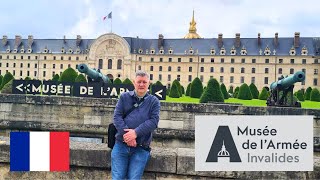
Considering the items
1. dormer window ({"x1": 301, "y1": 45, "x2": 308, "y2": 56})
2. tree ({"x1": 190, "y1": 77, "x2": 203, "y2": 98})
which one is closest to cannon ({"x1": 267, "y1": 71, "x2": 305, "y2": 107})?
tree ({"x1": 190, "y1": 77, "x2": 203, "y2": 98})

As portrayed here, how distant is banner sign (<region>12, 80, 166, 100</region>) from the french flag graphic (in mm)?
11836

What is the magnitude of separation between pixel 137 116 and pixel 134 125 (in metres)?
0.10

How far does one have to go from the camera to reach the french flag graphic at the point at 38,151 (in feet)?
15.6

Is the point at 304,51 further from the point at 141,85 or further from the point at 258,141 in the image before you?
the point at 141,85

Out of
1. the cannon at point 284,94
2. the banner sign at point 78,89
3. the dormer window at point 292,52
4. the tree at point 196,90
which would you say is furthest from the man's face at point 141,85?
the dormer window at point 292,52

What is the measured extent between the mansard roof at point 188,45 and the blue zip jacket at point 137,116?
7566 cm

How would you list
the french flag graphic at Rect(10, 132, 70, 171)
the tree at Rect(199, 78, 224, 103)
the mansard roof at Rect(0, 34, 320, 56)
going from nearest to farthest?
the french flag graphic at Rect(10, 132, 70, 171) < the tree at Rect(199, 78, 224, 103) < the mansard roof at Rect(0, 34, 320, 56)

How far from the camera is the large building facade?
7631cm

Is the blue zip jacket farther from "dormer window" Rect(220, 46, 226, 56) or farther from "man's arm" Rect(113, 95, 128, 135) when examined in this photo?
"dormer window" Rect(220, 46, 226, 56)

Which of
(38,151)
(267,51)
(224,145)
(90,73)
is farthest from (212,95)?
(267,51)

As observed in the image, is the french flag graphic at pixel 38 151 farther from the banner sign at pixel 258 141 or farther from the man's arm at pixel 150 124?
the banner sign at pixel 258 141

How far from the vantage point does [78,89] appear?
17.3 m

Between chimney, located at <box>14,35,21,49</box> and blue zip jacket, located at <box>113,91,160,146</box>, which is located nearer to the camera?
blue zip jacket, located at <box>113,91,160,146</box>

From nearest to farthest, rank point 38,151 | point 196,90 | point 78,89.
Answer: point 38,151
point 78,89
point 196,90
